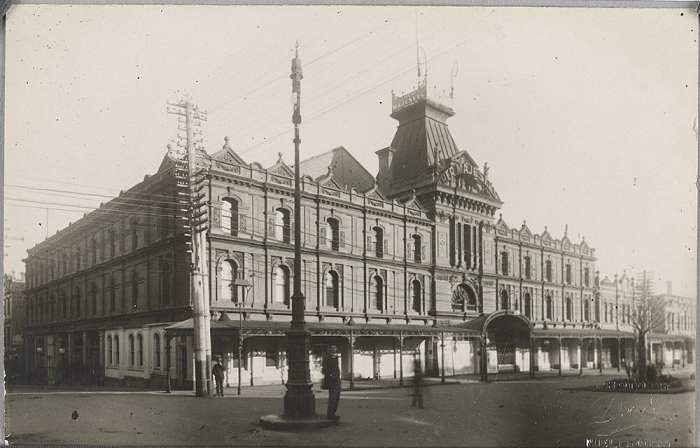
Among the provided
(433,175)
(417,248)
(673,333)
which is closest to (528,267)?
(417,248)

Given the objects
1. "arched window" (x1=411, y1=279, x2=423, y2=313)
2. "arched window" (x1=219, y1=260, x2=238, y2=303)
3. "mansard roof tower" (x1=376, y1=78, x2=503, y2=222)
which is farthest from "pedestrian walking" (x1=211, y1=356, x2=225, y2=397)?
"mansard roof tower" (x1=376, y1=78, x2=503, y2=222)

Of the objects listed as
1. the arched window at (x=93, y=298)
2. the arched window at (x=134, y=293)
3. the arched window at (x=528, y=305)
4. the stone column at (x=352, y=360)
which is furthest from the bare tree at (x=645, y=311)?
the arched window at (x=93, y=298)

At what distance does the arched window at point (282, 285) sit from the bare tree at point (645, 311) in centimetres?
1035

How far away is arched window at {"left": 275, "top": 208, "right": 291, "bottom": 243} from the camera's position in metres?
18.8

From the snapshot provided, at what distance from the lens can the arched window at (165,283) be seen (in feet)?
64.2

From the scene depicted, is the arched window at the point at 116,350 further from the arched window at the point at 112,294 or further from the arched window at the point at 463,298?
the arched window at the point at 463,298

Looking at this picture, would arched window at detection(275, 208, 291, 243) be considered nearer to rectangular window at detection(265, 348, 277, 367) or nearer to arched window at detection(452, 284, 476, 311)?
rectangular window at detection(265, 348, 277, 367)

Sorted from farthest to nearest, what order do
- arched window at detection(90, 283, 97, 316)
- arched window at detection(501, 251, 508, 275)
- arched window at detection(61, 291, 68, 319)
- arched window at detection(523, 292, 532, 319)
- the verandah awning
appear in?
arched window at detection(501, 251, 508, 275)
arched window at detection(523, 292, 532, 319)
arched window at detection(61, 291, 68, 319)
arched window at detection(90, 283, 97, 316)
the verandah awning

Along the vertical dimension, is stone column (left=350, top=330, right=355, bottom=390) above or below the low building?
below

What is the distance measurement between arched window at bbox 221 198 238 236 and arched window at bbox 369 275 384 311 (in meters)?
5.80

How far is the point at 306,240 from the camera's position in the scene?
1930 centimetres

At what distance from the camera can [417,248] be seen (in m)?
22.6

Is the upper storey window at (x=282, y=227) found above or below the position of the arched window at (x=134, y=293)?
above

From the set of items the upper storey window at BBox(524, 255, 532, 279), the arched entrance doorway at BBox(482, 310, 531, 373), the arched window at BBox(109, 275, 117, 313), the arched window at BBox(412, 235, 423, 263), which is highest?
the arched window at BBox(412, 235, 423, 263)
